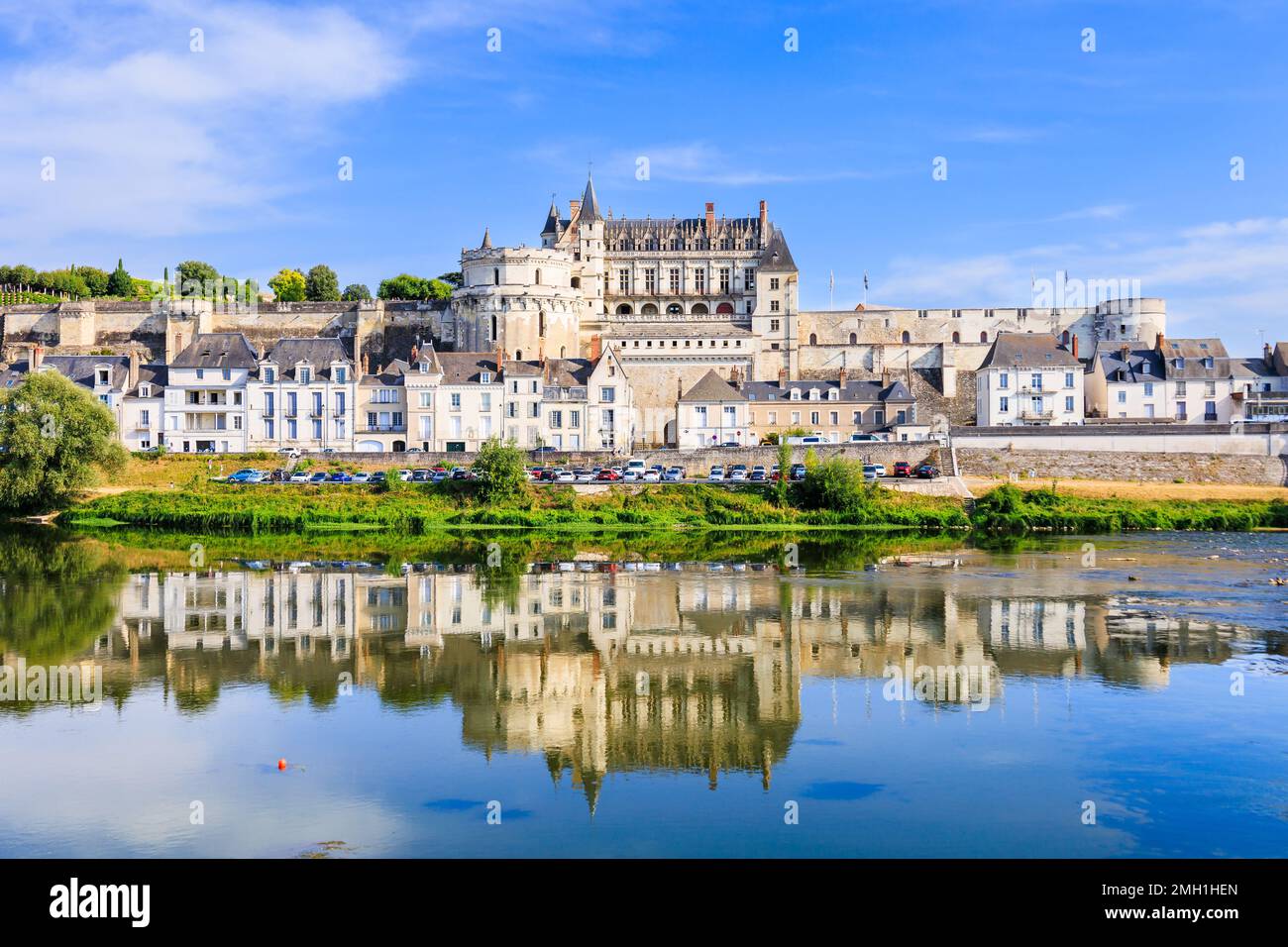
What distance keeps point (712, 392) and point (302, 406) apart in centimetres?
1395

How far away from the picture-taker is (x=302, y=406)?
44.4 m

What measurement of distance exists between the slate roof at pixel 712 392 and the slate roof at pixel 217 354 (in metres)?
15.1

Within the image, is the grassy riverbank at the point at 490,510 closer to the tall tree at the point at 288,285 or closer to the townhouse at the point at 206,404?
the townhouse at the point at 206,404

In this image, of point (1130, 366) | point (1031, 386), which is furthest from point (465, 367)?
point (1130, 366)

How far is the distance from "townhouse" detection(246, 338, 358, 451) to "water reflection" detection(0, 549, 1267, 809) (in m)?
16.7

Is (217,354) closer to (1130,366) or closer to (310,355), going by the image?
(310,355)

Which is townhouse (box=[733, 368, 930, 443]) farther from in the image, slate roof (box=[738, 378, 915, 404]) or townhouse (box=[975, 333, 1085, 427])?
townhouse (box=[975, 333, 1085, 427])

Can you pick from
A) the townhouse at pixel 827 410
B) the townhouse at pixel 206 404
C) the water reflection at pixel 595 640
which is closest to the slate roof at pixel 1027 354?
the townhouse at pixel 827 410

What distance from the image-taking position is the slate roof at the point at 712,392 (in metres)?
45.7

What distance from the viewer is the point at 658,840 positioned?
11492mm

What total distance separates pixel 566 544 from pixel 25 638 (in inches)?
579
